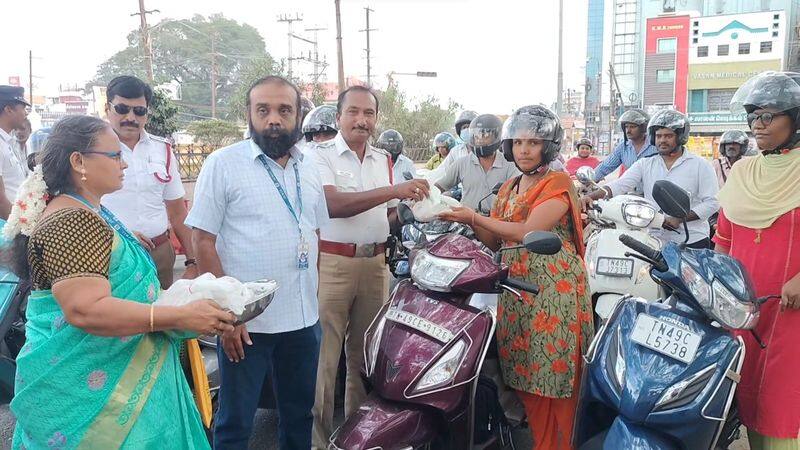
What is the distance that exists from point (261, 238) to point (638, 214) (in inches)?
92.8

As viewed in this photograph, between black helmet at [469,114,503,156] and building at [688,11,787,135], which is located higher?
building at [688,11,787,135]

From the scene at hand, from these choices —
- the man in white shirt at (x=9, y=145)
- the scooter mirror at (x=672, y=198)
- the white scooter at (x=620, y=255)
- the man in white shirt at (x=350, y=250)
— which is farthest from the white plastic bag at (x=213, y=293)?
the man in white shirt at (x=9, y=145)

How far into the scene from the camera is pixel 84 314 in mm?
1654

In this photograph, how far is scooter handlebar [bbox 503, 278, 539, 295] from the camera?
2498 mm

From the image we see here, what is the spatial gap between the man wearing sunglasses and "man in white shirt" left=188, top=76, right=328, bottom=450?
0.99m

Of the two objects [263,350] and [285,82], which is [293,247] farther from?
[285,82]

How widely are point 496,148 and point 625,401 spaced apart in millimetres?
2773

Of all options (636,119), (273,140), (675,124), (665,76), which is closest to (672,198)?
(273,140)

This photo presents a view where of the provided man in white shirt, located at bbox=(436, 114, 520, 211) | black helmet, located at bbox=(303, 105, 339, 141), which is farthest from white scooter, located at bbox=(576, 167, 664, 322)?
black helmet, located at bbox=(303, 105, 339, 141)

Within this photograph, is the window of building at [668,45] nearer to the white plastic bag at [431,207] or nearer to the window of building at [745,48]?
the window of building at [745,48]

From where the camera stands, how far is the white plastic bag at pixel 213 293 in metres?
1.79

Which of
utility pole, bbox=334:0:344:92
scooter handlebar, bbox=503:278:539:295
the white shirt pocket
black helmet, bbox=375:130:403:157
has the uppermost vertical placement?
utility pole, bbox=334:0:344:92

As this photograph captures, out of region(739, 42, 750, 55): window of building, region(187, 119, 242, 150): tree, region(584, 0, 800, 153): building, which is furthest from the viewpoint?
region(739, 42, 750, 55): window of building

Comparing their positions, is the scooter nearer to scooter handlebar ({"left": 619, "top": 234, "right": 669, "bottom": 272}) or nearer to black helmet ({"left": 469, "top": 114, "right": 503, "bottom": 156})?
scooter handlebar ({"left": 619, "top": 234, "right": 669, "bottom": 272})
